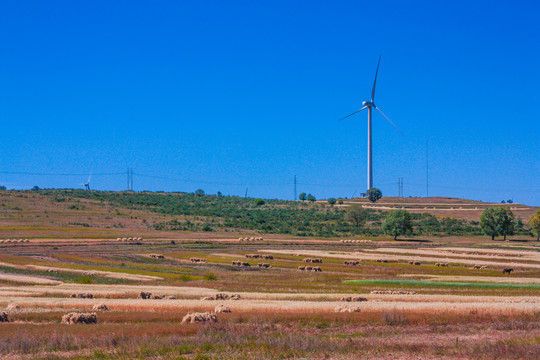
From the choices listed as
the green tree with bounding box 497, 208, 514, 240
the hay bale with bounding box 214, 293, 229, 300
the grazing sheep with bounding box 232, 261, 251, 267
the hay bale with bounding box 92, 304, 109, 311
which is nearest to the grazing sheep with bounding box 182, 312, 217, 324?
the hay bale with bounding box 92, 304, 109, 311

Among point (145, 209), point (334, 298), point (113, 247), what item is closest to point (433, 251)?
point (113, 247)

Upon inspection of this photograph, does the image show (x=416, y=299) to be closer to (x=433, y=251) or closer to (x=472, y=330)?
(x=472, y=330)

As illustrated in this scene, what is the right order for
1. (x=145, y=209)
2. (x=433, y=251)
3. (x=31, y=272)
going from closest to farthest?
1. (x=31, y=272)
2. (x=433, y=251)
3. (x=145, y=209)

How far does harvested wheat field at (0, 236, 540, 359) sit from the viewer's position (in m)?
22.8

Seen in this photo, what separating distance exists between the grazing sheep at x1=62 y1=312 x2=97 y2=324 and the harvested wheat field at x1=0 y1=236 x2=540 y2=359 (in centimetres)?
6

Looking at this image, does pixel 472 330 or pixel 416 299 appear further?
pixel 416 299

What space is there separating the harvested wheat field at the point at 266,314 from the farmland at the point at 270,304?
3.8 inches

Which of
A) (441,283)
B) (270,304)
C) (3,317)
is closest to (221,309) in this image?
(270,304)

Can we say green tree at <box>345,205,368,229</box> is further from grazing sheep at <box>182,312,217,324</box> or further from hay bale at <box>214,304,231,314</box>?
grazing sheep at <box>182,312,217,324</box>

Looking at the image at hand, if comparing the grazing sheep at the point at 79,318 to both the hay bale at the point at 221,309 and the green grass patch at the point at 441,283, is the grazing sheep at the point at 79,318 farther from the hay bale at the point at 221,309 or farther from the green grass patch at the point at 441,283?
the green grass patch at the point at 441,283

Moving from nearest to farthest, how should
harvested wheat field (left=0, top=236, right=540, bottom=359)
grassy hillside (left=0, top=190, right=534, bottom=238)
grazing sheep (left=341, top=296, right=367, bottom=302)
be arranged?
harvested wheat field (left=0, top=236, right=540, bottom=359) → grazing sheep (left=341, top=296, right=367, bottom=302) → grassy hillside (left=0, top=190, right=534, bottom=238)

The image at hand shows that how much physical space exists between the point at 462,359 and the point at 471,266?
2187 inches

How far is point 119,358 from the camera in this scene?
69.6 ft

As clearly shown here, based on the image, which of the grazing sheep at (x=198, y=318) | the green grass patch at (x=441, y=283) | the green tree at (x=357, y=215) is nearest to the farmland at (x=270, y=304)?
the green grass patch at (x=441, y=283)
